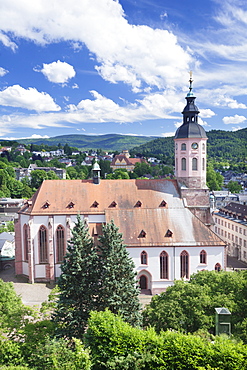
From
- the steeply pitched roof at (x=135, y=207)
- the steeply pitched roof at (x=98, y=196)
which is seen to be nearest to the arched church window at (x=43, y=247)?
the steeply pitched roof at (x=135, y=207)

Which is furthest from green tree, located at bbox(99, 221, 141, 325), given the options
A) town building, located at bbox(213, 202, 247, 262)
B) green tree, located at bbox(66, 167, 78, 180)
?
green tree, located at bbox(66, 167, 78, 180)

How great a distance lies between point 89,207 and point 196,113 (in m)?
18.9

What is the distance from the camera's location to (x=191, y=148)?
45.1 m

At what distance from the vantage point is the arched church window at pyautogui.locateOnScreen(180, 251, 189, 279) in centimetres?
4031

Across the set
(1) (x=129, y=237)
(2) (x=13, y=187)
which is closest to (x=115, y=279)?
(1) (x=129, y=237)

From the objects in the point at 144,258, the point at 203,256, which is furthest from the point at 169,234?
the point at 203,256

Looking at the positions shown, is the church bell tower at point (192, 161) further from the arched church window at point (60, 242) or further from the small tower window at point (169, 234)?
the arched church window at point (60, 242)

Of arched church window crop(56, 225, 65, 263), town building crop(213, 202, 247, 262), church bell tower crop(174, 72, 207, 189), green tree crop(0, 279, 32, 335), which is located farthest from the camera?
town building crop(213, 202, 247, 262)

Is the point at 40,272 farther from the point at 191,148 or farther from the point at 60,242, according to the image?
the point at 191,148

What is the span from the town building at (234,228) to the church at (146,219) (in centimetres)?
1679

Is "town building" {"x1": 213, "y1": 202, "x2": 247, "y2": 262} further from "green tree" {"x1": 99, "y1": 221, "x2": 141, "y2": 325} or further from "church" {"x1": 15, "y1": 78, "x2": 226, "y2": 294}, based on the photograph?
"green tree" {"x1": 99, "y1": 221, "x2": 141, "y2": 325}

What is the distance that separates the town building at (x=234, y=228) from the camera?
58.1 metres

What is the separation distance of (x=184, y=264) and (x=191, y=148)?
1529cm

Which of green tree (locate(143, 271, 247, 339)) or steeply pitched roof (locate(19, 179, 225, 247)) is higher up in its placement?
steeply pitched roof (locate(19, 179, 225, 247))
